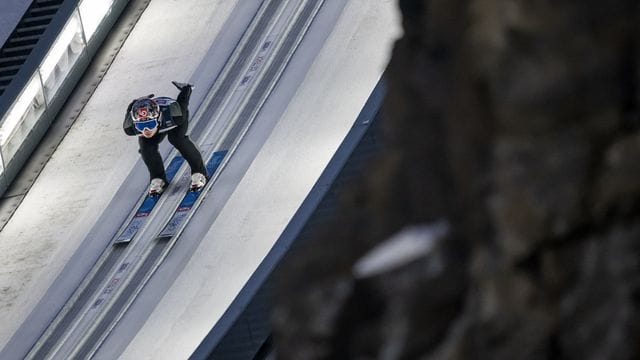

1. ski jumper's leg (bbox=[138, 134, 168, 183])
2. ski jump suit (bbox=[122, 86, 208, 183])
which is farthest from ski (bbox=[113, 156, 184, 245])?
ski jump suit (bbox=[122, 86, 208, 183])

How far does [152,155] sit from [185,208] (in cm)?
52

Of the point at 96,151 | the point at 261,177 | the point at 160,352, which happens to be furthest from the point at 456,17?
the point at 96,151

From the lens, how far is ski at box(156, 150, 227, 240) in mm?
15797

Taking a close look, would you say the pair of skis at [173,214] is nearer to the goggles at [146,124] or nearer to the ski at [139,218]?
the ski at [139,218]

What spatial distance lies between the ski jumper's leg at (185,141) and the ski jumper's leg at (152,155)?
16 centimetres

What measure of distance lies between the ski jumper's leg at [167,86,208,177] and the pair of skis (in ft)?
0.77

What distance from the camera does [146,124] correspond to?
15.8 meters

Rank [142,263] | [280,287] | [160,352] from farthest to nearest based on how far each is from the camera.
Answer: [142,263]
[160,352]
[280,287]

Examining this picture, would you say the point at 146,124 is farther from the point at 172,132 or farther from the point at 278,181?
the point at 278,181

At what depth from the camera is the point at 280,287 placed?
6.55 meters

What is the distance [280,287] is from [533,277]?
3.38 feet

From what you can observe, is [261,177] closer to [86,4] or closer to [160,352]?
[160,352]

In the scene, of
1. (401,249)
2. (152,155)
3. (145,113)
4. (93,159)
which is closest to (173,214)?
(152,155)

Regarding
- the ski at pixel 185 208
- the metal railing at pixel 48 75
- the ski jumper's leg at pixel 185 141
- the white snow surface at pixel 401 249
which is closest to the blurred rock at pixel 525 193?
the white snow surface at pixel 401 249
